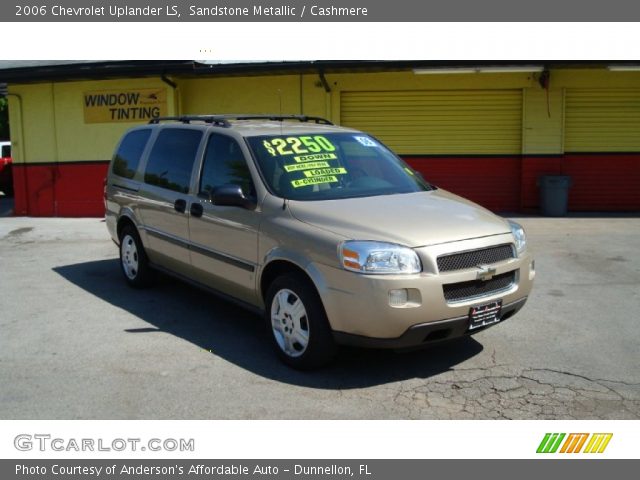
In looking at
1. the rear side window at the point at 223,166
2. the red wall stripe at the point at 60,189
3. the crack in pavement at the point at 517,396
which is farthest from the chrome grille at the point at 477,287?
the red wall stripe at the point at 60,189

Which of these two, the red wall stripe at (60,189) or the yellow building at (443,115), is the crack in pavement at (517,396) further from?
the red wall stripe at (60,189)

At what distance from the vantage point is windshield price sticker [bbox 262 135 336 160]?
589 centimetres

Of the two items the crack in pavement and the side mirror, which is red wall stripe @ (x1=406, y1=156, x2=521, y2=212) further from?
the crack in pavement

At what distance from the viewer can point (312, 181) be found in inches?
225

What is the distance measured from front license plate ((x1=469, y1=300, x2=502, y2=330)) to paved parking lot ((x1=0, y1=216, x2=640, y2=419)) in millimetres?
444

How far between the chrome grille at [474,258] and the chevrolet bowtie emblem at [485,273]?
0.05m

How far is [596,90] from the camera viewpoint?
1395 centimetres

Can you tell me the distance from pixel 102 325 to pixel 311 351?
8.26ft

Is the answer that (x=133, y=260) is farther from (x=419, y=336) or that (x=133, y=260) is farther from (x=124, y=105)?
(x=124, y=105)

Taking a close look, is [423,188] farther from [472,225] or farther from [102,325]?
[102,325]

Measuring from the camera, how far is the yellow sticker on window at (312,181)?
564 centimetres

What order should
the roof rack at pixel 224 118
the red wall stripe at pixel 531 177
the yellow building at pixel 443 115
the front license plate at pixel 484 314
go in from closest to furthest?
the front license plate at pixel 484 314, the roof rack at pixel 224 118, the yellow building at pixel 443 115, the red wall stripe at pixel 531 177

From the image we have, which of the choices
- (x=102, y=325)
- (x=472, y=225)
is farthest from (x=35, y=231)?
(x=472, y=225)

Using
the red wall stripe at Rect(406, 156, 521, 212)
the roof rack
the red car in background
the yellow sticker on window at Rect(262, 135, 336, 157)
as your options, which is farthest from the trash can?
the red car in background
